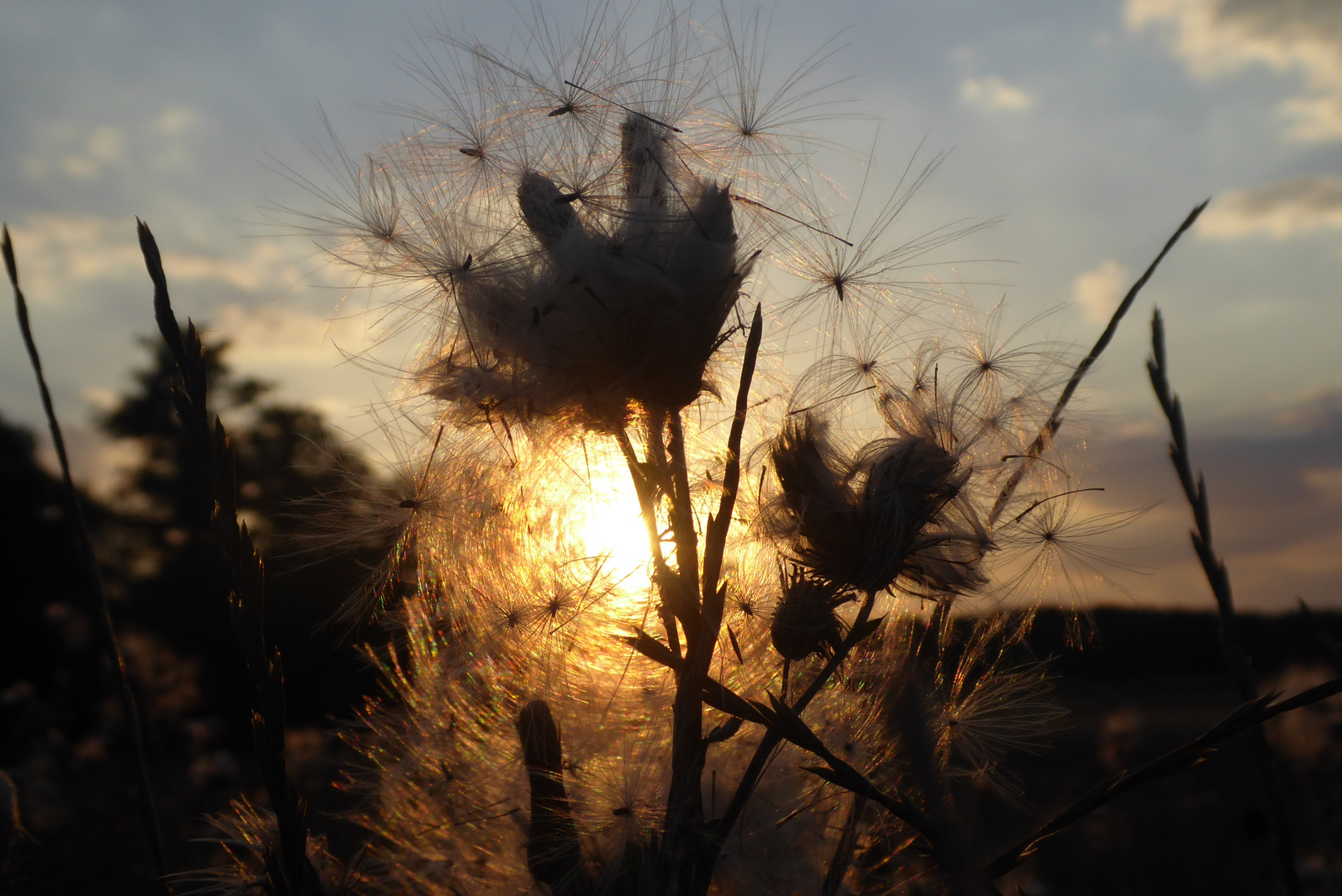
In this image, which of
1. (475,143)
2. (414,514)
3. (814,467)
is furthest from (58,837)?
(814,467)

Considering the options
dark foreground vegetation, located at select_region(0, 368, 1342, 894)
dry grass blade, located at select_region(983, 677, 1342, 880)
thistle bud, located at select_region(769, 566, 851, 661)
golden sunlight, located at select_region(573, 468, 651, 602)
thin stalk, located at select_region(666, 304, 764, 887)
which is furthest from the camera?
→ dark foreground vegetation, located at select_region(0, 368, 1342, 894)

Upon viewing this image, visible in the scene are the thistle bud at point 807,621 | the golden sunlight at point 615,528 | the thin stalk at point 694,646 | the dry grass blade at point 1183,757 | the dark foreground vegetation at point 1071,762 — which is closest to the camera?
the dry grass blade at point 1183,757

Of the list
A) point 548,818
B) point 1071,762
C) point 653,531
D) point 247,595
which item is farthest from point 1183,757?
point 1071,762

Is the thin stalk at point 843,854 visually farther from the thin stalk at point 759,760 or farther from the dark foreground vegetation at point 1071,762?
the dark foreground vegetation at point 1071,762

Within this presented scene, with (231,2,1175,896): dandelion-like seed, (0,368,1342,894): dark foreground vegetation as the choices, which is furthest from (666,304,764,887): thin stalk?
(0,368,1342,894): dark foreground vegetation

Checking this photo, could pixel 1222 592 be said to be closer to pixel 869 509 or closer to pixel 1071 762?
pixel 869 509

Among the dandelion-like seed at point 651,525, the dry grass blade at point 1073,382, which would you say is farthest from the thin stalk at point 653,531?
the dry grass blade at point 1073,382

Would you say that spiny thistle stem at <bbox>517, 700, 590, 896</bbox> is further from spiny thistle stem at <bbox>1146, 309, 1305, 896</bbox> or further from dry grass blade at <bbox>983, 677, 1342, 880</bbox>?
spiny thistle stem at <bbox>1146, 309, 1305, 896</bbox>
